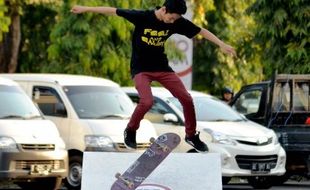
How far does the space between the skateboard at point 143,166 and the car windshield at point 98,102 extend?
778 cm

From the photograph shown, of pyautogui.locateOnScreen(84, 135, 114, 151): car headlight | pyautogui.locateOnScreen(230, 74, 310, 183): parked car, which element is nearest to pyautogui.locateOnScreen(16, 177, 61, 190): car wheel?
pyautogui.locateOnScreen(84, 135, 114, 151): car headlight

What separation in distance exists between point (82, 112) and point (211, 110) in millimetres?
2509

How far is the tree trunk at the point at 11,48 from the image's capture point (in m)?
29.4

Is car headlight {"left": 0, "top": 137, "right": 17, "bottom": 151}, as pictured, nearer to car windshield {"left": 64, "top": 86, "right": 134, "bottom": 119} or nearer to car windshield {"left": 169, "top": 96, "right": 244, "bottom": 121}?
car windshield {"left": 64, "top": 86, "right": 134, "bottom": 119}

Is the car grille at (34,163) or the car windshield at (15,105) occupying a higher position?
the car windshield at (15,105)

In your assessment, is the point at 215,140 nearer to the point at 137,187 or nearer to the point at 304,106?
the point at 304,106

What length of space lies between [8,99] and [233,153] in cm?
388

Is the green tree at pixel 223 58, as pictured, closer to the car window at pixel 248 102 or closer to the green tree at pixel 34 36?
the green tree at pixel 34 36

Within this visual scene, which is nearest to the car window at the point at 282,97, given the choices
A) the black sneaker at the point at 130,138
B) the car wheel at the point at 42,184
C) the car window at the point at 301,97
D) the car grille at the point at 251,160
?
the car window at the point at 301,97

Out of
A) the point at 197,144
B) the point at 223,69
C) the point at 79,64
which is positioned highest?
the point at 197,144

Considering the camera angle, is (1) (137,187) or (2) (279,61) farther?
(2) (279,61)

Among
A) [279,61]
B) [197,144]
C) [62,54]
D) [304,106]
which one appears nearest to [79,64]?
[62,54]

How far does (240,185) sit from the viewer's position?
822 inches

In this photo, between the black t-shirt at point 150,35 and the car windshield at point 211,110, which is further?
the car windshield at point 211,110
